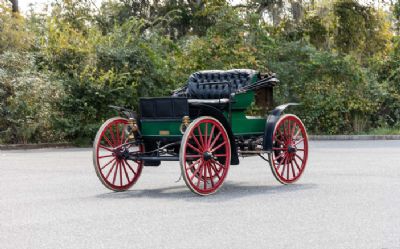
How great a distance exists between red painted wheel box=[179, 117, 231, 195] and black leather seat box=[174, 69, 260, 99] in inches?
42.6

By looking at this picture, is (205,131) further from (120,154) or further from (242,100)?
(120,154)

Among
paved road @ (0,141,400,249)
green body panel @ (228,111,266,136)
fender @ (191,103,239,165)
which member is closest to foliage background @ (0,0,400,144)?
paved road @ (0,141,400,249)

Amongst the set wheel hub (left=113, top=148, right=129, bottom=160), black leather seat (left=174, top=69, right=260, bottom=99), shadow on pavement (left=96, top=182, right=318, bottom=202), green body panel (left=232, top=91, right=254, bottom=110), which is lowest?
shadow on pavement (left=96, top=182, right=318, bottom=202)

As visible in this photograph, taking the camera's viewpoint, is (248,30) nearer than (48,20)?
No

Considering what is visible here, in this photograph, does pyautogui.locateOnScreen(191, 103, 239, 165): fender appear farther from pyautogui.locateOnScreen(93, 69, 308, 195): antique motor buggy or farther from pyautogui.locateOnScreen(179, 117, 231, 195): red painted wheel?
pyautogui.locateOnScreen(179, 117, 231, 195): red painted wheel

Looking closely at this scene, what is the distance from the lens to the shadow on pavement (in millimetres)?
8848

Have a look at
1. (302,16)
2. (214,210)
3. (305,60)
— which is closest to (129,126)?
(214,210)

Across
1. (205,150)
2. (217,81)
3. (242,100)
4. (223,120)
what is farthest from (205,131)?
(217,81)

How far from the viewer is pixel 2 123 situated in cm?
1978

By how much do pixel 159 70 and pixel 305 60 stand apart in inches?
207

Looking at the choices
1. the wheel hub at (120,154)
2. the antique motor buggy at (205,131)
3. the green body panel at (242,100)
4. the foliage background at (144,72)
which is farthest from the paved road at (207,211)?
the foliage background at (144,72)

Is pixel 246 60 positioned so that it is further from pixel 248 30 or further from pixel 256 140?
pixel 256 140

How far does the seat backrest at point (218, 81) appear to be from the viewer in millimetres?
10195

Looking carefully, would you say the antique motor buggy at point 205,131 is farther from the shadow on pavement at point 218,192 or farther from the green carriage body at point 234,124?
the shadow on pavement at point 218,192
